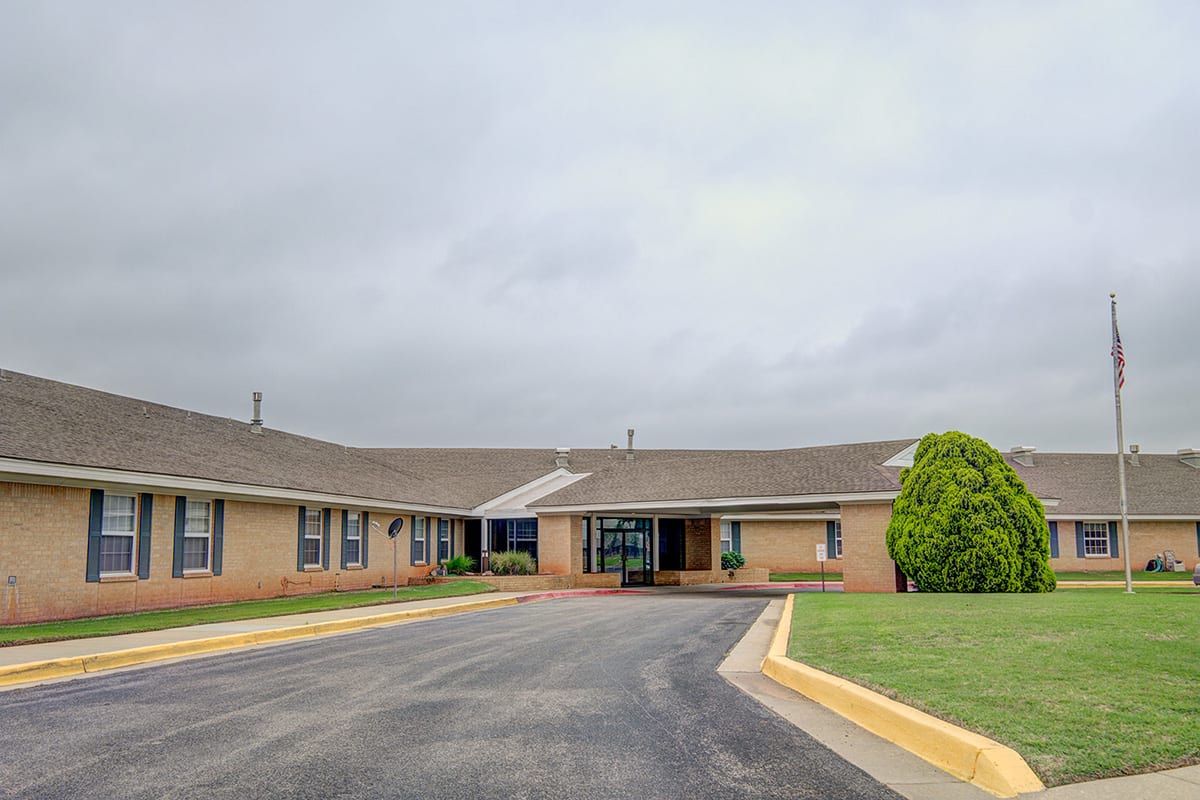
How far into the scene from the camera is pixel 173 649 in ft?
47.2

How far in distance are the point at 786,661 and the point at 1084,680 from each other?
369cm

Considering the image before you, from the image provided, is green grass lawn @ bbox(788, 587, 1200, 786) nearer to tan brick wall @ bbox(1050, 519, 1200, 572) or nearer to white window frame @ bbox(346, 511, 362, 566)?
white window frame @ bbox(346, 511, 362, 566)

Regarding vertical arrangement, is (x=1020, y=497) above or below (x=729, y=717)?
above

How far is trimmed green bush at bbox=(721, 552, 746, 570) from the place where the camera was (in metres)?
44.4

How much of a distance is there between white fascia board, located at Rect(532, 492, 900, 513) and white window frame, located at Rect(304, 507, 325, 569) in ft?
33.8

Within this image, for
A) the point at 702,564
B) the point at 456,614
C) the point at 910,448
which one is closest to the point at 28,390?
the point at 456,614

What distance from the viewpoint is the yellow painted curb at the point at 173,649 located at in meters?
12.0

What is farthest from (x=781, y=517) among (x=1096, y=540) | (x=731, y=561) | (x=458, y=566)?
(x=458, y=566)

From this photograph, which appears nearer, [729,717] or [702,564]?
[729,717]

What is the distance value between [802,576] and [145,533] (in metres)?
33.1

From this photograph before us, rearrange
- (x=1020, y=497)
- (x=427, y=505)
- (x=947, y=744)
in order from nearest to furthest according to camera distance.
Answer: (x=947, y=744) < (x=1020, y=497) < (x=427, y=505)

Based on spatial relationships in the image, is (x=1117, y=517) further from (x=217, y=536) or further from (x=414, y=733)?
(x=414, y=733)

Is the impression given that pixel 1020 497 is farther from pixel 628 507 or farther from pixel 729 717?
pixel 729 717

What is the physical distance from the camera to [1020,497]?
25.1m
